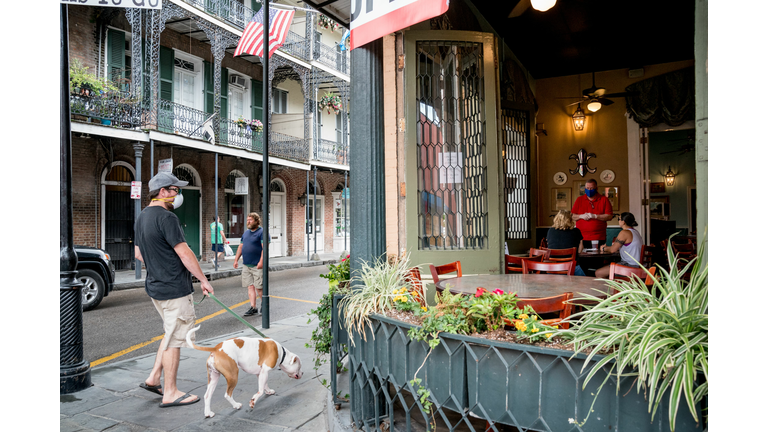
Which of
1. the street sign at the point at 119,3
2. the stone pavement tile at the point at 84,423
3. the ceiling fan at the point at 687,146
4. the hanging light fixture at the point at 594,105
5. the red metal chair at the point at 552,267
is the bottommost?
the stone pavement tile at the point at 84,423

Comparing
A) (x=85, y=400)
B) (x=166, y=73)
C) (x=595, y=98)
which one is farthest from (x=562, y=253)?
(x=166, y=73)

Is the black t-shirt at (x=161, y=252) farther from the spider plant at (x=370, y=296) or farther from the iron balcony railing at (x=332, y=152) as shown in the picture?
the iron balcony railing at (x=332, y=152)

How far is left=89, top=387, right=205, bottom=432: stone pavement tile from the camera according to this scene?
3.47 meters

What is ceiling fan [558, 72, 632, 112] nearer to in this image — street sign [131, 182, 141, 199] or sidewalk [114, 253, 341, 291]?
sidewalk [114, 253, 341, 291]

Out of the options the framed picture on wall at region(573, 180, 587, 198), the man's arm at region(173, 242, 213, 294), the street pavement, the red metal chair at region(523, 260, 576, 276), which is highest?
the framed picture on wall at region(573, 180, 587, 198)

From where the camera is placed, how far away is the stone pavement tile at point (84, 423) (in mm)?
3350

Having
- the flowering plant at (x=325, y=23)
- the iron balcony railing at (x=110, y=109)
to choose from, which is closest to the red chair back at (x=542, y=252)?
the iron balcony railing at (x=110, y=109)

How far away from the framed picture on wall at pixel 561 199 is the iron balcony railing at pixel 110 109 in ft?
36.0

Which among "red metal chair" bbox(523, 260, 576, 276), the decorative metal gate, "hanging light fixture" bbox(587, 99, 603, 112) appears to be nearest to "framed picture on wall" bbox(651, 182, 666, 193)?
"hanging light fixture" bbox(587, 99, 603, 112)

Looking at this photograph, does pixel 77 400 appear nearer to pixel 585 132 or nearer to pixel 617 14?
pixel 617 14

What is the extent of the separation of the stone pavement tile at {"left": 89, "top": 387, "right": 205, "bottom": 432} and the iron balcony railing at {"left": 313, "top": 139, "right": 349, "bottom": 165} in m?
16.3

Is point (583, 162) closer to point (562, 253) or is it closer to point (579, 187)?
point (579, 187)

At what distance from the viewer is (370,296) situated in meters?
3.01

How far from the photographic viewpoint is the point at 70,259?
14.3ft
